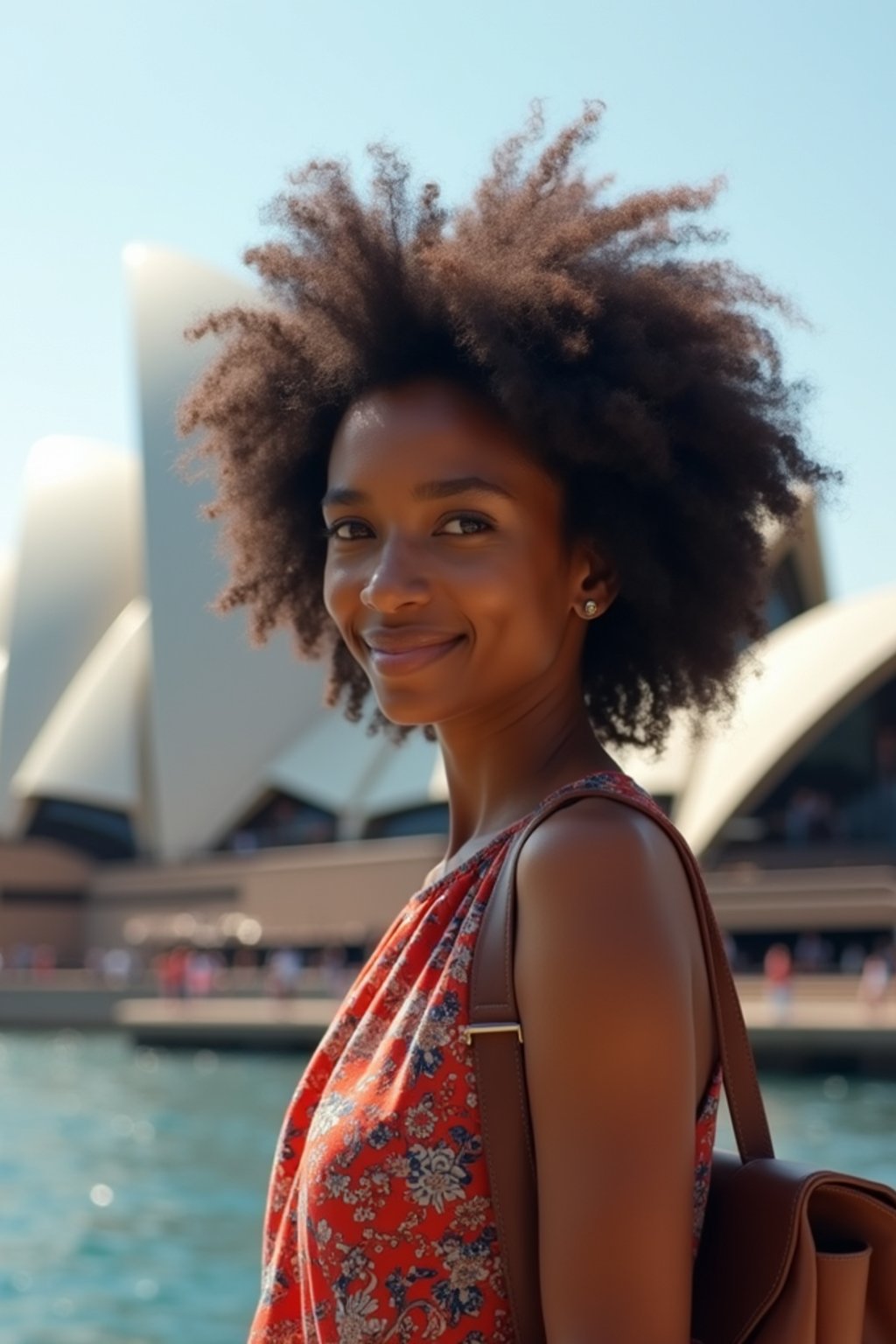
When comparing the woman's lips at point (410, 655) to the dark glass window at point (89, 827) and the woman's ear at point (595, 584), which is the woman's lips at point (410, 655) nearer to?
the woman's ear at point (595, 584)

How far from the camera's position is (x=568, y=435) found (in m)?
1.43

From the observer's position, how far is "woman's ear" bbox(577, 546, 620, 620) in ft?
4.98

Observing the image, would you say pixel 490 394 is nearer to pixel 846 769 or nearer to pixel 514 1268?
pixel 514 1268

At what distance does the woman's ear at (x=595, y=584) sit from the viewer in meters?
1.52

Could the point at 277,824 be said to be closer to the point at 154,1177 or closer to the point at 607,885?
Result: the point at 154,1177

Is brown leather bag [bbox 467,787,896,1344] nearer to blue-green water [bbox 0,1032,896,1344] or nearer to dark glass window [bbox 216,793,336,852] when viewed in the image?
blue-green water [bbox 0,1032,896,1344]

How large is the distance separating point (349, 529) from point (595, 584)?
22cm

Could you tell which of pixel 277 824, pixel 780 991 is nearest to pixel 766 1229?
pixel 780 991

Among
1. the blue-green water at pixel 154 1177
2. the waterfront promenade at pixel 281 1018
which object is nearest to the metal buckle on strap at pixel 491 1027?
the blue-green water at pixel 154 1177

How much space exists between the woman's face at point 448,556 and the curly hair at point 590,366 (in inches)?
1.4

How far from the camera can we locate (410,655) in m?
1.44

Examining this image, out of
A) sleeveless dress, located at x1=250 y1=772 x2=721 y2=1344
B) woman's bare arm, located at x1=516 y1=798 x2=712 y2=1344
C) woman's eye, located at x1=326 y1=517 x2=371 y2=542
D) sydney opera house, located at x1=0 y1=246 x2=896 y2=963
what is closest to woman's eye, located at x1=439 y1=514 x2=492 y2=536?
woman's eye, located at x1=326 y1=517 x2=371 y2=542

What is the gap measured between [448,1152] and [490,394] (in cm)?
62

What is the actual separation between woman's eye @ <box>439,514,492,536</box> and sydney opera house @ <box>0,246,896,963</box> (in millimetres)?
19653
